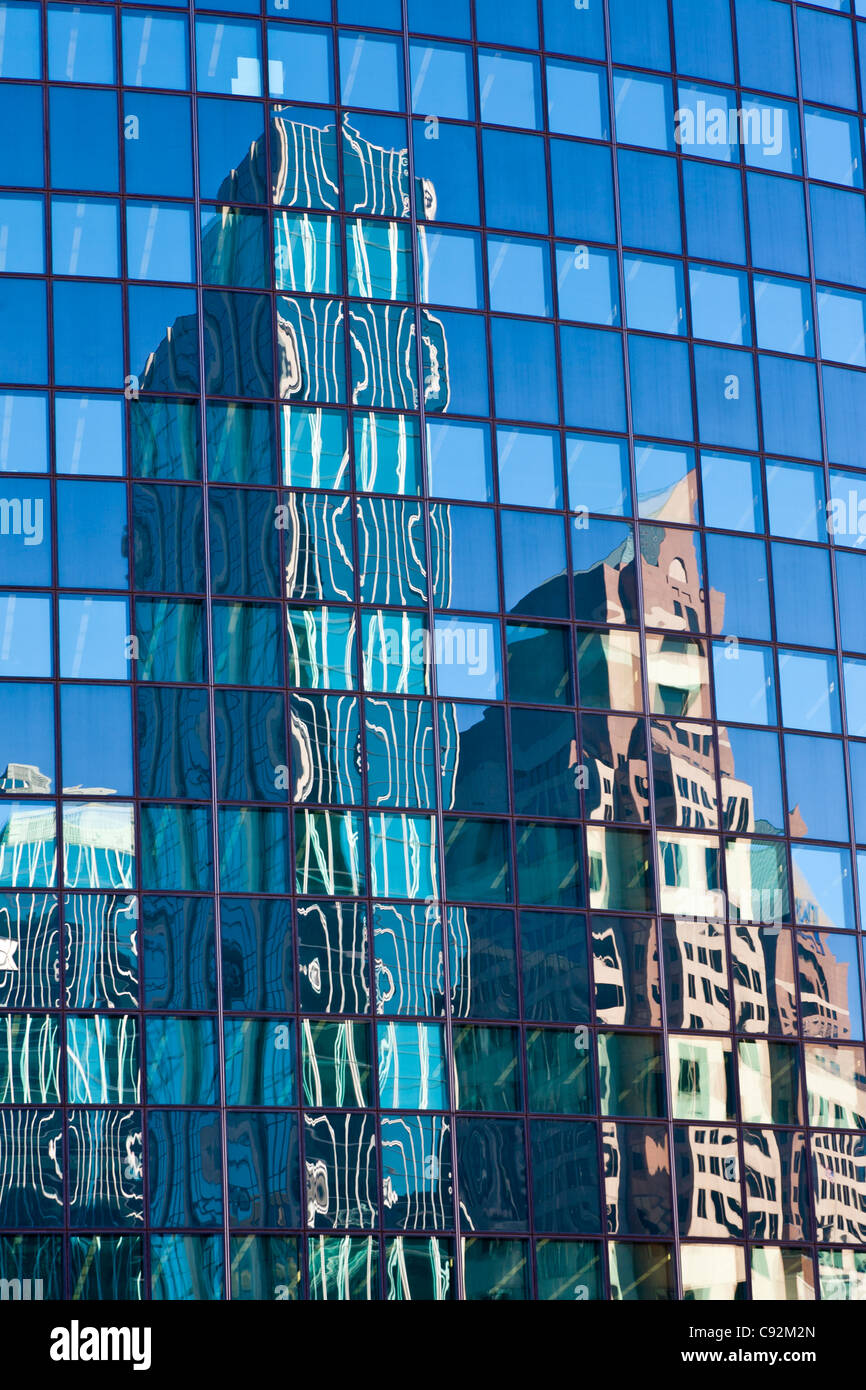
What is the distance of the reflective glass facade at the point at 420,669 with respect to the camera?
39.0 metres

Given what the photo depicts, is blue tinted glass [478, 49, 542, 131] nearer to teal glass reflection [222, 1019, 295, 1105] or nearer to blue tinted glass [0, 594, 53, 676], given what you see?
blue tinted glass [0, 594, 53, 676]

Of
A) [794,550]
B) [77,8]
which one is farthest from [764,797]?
[77,8]

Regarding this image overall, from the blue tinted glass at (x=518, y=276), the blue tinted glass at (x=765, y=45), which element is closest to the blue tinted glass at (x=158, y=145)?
the blue tinted glass at (x=518, y=276)

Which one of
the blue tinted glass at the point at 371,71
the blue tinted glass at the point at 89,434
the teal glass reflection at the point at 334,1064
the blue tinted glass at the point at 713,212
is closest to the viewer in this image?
the teal glass reflection at the point at 334,1064

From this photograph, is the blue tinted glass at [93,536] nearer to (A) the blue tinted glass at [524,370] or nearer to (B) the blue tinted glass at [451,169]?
(A) the blue tinted glass at [524,370]

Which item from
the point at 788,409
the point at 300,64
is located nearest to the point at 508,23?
the point at 300,64

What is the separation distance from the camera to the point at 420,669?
137 ft

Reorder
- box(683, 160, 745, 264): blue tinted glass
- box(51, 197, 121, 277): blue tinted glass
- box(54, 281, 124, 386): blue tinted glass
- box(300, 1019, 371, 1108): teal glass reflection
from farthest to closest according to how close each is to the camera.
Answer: box(683, 160, 745, 264): blue tinted glass, box(51, 197, 121, 277): blue tinted glass, box(54, 281, 124, 386): blue tinted glass, box(300, 1019, 371, 1108): teal glass reflection

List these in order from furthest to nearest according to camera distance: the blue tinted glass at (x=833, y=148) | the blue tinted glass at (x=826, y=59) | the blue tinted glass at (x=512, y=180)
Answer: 1. the blue tinted glass at (x=826, y=59)
2. the blue tinted glass at (x=833, y=148)
3. the blue tinted glass at (x=512, y=180)

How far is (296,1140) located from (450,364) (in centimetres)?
1486

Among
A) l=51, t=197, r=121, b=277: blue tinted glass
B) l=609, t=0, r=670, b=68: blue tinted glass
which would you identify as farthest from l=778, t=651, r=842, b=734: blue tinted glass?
l=51, t=197, r=121, b=277: blue tinted glass

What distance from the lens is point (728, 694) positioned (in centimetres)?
4403

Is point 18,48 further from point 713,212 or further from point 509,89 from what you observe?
point 713,212

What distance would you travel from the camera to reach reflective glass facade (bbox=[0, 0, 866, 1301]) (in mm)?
39031
